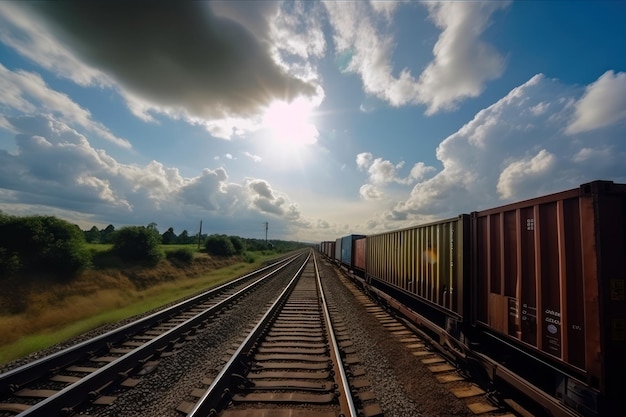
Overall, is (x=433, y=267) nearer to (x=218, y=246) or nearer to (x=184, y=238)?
(x=218, y=246)

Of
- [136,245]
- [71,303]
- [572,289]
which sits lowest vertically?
[71,303]

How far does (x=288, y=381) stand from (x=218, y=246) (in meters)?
43.1

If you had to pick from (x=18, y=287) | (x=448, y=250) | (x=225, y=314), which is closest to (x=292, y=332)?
(x=225, y=314)

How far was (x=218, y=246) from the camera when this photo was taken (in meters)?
45.9

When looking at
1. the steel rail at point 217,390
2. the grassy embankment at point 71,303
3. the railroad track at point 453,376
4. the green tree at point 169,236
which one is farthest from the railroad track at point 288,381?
the green tree at point 169,236

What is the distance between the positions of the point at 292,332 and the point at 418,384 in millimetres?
4194

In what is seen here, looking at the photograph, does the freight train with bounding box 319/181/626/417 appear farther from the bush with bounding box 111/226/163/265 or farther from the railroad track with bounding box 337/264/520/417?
the bush with bounding box 111/226/163/265

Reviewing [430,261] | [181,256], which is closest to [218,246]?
[181,256]

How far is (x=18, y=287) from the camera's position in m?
16.2

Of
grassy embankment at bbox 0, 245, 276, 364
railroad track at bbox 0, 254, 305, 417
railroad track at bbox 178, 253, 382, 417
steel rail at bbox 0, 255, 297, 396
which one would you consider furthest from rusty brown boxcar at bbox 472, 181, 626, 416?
grassy embankment at bbox 0, 245, 276, 364

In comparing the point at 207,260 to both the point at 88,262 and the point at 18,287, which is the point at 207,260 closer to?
the point at 88,262

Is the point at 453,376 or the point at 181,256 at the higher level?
the point at 181,256

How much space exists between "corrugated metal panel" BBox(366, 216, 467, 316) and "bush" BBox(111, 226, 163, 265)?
80.7 feet

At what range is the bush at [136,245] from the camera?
2720cm
